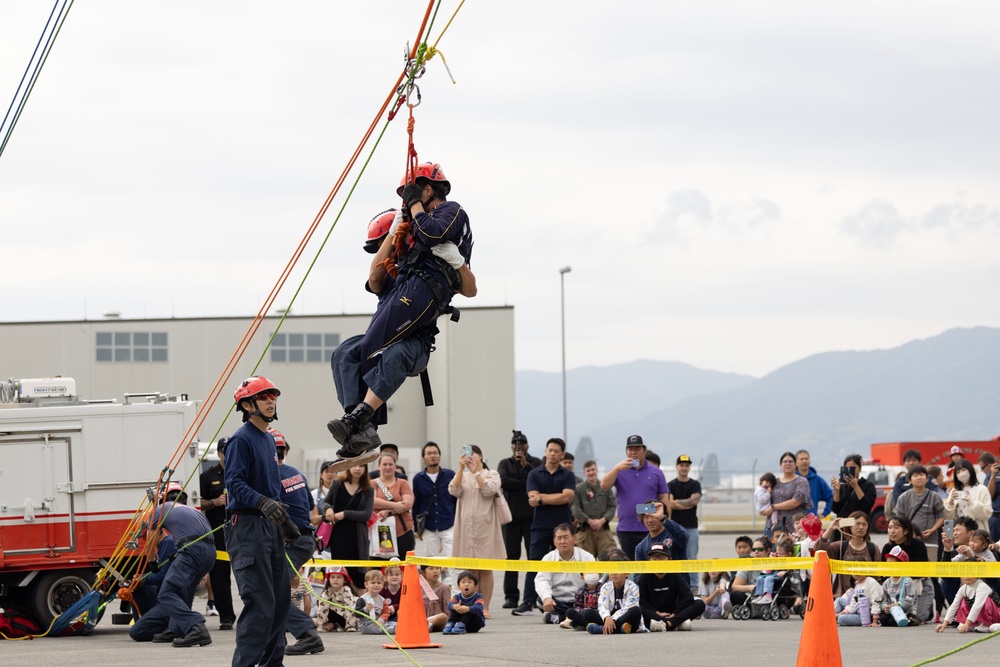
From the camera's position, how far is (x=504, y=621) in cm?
1595

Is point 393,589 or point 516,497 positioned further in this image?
point 516,497

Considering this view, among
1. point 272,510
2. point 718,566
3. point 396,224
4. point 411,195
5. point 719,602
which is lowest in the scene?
point 719,602

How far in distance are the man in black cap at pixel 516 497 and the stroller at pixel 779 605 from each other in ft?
9.06

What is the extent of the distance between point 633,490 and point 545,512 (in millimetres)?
1106

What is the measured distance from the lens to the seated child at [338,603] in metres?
14.9

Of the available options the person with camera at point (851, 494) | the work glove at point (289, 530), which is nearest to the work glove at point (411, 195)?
the work glove at point (289, 530)

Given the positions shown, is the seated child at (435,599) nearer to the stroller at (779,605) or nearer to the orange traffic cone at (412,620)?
the orange traffic cone at (412,620)

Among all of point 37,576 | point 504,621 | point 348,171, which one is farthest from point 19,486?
point 348,171

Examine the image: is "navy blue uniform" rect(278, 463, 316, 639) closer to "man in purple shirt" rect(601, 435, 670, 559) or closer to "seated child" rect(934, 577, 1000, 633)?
"man in purple shirt" rect(601, 435, 670, 559)

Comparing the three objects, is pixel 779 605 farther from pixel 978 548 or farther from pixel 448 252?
pixel 448 252

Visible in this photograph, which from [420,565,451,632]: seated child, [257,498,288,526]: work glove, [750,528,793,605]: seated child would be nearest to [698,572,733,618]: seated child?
[750,528,793,605]: seated child

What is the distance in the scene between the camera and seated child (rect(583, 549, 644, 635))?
46.8 feet

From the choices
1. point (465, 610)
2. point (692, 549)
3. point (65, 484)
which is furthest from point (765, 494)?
point (65, 484)

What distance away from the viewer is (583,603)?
585 inches
